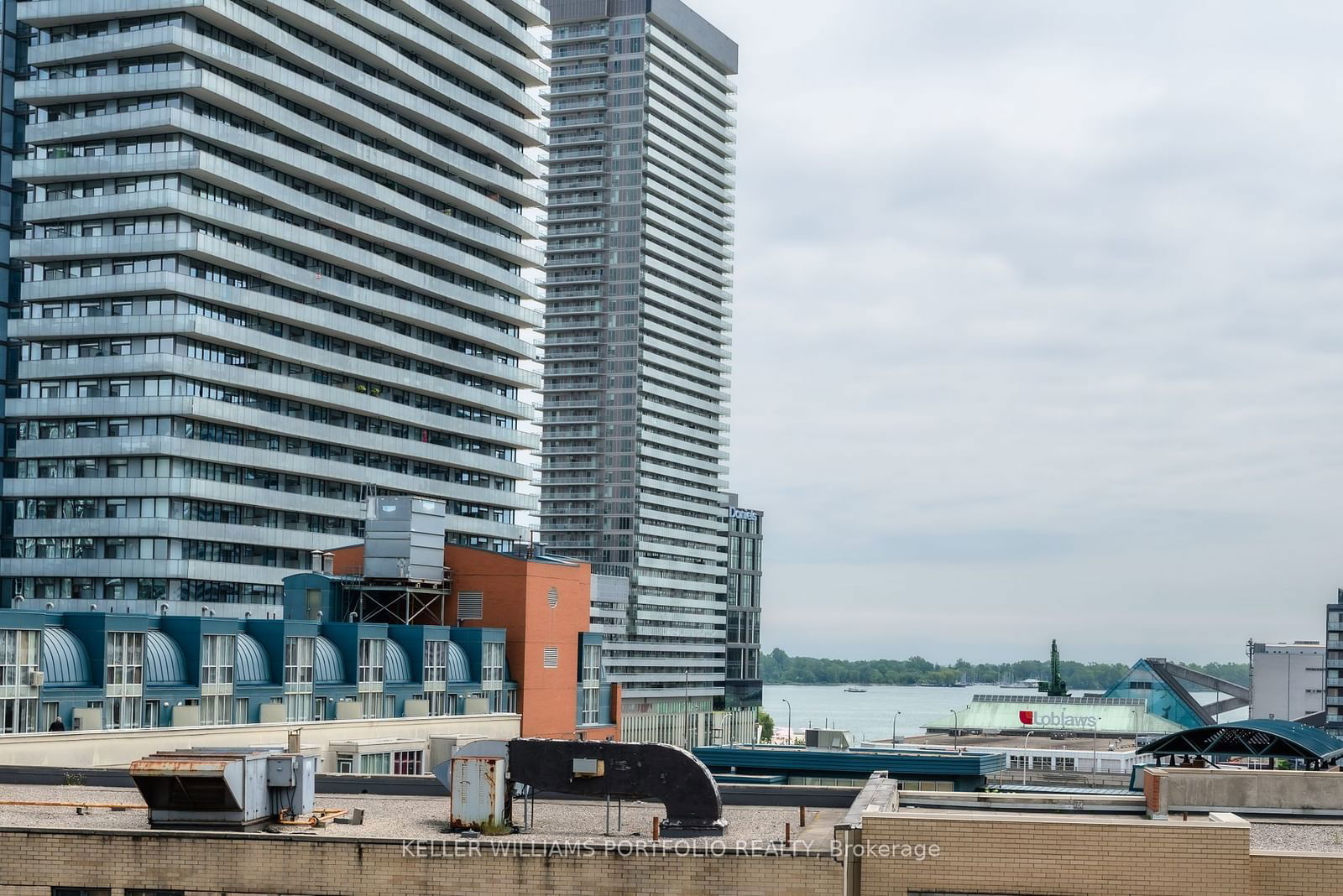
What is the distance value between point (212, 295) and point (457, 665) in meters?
57.8

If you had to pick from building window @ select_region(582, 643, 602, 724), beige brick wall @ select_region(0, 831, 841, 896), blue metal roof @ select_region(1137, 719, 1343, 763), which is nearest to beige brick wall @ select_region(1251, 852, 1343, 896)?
beige brick wall @ select_region(0, 831, 841, 896)

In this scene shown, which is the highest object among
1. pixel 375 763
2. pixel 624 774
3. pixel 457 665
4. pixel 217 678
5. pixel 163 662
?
pixel 624 774

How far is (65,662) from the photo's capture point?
82875 millimetres

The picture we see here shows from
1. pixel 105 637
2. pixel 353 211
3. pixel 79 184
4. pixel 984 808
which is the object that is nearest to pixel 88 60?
pixel 79 184

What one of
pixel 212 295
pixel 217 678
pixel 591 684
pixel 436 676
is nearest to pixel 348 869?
pixel 217 678

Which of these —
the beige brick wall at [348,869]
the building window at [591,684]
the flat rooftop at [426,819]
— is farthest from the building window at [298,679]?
the beige brick wall at [348,869]

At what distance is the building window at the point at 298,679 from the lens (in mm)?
93062

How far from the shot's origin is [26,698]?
77188 mm

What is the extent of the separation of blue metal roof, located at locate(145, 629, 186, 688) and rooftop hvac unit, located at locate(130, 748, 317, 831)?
60430mm

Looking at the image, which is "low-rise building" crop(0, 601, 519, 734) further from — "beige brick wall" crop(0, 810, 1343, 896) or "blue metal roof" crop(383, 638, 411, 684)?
"beige brick wall" crop(0, 810, 1343, 896)

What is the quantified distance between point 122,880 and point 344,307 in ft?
480

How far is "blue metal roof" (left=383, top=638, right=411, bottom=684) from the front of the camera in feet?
331

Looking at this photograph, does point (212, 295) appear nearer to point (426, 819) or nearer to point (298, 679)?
point (298, 679)

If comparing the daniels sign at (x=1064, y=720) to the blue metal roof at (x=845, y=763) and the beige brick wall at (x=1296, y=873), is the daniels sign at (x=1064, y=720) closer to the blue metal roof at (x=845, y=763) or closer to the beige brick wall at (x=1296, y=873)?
the blue metal roof at (x=845, y=763)
